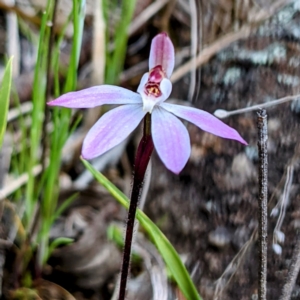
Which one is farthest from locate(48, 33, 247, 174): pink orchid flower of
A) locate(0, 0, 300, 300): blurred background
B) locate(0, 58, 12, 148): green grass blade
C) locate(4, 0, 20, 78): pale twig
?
locate(4, 0, 20, 78): pale twig

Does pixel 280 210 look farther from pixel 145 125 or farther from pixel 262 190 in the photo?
pixel 145 125

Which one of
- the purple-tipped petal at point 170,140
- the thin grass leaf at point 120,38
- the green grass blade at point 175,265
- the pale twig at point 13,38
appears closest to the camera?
the purple-tipped petal at point 170,140

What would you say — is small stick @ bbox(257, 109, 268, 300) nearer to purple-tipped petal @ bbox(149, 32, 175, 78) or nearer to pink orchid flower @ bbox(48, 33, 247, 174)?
pink orchid flower @ bbox(48, 33, 247, 174)

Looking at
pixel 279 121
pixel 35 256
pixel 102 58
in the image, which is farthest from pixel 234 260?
pixel 102 58

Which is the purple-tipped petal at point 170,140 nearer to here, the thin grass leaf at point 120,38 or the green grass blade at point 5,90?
the green grass blade at point 5,90

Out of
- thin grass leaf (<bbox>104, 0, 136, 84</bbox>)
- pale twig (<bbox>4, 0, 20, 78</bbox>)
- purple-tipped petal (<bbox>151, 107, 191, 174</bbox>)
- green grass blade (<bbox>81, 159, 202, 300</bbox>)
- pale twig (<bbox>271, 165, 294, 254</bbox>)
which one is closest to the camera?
purple-tipped petal (<bbox>151, 107, 191, 174</bbox>)

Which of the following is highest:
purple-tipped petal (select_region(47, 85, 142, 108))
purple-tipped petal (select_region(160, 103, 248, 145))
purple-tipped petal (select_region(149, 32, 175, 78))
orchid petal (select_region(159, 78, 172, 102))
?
purple-tipped petal (select_region(149, 32, 175, 78))

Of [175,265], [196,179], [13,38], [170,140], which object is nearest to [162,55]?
[170,140]

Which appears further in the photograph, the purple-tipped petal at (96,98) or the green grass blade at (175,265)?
the green grass blade at (175,265)

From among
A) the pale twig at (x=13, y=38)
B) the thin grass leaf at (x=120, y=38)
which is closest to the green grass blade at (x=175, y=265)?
the thin grass leaf at (x=120, y=38)
